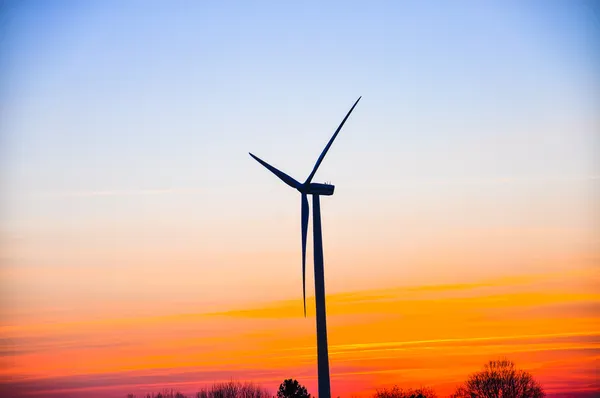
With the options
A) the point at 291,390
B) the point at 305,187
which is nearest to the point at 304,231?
the point at 305,187

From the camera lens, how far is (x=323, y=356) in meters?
101

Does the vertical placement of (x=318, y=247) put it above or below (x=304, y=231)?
below

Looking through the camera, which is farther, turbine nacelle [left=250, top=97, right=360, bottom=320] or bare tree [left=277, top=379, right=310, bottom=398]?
bare tree [left=277, top=379, right=310, bottom=398]

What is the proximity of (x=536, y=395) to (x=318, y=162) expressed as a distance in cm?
7590

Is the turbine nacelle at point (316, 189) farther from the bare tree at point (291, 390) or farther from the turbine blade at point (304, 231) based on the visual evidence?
the bare tree at point (291, 390)

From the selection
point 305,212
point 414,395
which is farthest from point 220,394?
point 305,212

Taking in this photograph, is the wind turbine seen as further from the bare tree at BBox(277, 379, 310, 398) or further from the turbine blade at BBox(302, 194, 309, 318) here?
the bare tree at BBox(277, 379, 310, 398)

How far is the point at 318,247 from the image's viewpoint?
10444cm

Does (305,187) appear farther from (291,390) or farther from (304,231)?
(291,390)

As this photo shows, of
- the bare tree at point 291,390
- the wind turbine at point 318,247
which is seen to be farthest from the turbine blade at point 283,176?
the bare tree at point 291,390

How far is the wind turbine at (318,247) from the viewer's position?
101 meters

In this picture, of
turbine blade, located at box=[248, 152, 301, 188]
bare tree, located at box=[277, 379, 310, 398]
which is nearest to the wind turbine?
turbine blade, located at box=[248, 152, 301, 188]

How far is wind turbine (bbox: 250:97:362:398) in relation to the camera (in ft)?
333

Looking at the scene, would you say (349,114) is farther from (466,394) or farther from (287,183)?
(466,394)
